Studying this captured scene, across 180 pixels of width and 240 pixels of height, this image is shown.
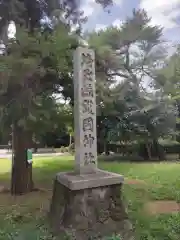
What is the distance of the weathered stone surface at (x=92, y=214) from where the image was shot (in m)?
4.08

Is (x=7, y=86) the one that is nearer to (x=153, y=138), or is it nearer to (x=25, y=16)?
(x=25, y=16)

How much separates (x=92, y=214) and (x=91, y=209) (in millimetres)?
69

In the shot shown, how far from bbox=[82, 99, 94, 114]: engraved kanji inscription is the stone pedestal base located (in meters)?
0.97

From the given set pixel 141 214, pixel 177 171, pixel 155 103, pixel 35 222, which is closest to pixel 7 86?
pixel 35 222

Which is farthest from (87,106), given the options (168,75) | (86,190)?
(168,75)

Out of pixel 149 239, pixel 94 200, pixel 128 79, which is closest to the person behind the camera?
pixel 149 239

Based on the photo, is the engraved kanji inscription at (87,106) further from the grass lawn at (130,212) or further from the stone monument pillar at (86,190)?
the grass lawn at (130,212)

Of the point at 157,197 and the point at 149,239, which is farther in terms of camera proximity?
the point at 157,197

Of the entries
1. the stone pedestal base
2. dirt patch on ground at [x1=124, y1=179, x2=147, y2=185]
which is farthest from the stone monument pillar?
dirt patch on ground at [x1=124, y1=179, x2=147, y2=185]

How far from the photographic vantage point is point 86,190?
13.7 ft

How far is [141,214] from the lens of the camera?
5.13 metres

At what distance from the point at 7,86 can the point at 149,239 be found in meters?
3.59

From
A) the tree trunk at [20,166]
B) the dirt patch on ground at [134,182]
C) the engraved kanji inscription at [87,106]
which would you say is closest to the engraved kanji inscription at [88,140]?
the engraved kanji inscription at [87,106]

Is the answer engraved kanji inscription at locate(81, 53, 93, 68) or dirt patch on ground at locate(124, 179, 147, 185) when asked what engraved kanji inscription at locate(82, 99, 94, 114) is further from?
dirt patch on ground at locate(124, 179, 147, 185)
